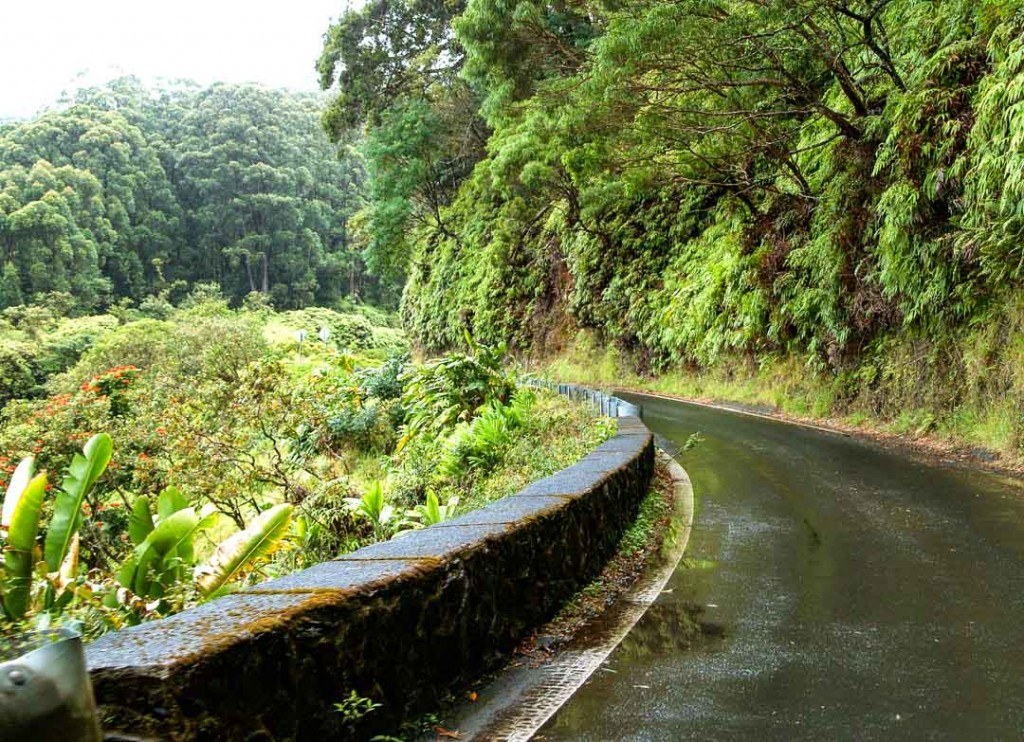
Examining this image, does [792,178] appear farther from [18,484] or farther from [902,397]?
[18,484]

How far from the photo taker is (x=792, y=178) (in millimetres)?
17328

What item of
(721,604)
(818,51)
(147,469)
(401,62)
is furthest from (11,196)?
(721,604)

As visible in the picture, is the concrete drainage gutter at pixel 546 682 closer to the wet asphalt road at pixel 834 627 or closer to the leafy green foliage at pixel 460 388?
the wet asphalt road at pixel 834 627

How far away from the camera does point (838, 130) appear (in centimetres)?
1540

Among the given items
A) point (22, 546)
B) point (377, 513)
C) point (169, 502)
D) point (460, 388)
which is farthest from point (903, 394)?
point (22, 546)

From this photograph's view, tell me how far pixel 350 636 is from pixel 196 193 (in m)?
86.4

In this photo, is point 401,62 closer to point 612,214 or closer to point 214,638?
point 612,214

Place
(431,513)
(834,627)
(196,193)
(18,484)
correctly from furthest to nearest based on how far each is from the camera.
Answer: (196,193) < (431,513) < (18,484) < (834,627)

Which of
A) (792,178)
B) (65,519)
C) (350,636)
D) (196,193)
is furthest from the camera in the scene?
(196,193)

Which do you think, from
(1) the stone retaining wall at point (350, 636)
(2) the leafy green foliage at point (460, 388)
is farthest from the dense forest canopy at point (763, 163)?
(1) the stone retaining wall at point (350, 636)

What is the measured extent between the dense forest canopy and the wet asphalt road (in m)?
4.44

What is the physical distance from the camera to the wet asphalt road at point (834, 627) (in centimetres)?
357

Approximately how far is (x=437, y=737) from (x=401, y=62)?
36.6 meters

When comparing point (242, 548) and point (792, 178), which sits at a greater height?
point (792, 178)
